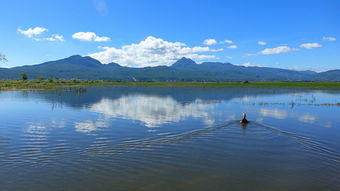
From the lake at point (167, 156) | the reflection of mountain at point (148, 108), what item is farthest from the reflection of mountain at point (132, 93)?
the lake at point (167, 156)

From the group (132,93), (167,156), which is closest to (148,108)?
(167,156)

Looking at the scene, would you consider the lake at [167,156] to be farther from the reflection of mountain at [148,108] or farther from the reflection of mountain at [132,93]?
the reflection of mountain at [132,93]

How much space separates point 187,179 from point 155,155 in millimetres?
4056

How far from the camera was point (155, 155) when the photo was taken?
1662 centimetres

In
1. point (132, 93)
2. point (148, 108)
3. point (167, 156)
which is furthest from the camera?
point (132, 93)

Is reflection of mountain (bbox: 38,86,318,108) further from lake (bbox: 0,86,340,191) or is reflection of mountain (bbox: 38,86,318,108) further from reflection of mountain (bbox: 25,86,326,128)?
lake (bbox: 0,86,340,191)

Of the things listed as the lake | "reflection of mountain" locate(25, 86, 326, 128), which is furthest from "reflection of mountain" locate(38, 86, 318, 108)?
the lake

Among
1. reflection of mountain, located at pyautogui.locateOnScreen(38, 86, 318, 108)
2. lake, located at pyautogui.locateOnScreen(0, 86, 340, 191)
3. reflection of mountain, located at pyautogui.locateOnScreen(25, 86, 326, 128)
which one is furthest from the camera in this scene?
reflection of mountain, located at pyautogui.locateOnScreen(38, 86, 318, 108)

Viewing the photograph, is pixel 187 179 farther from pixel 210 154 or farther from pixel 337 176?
pixel 337 176

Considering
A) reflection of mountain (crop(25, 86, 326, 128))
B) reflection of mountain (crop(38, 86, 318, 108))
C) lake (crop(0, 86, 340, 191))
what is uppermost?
reflection of mountain (crop(38, 86, 318, 108))

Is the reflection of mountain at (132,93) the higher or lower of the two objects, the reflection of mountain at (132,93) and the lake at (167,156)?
the higher

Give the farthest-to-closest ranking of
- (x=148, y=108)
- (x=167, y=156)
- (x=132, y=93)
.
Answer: (x=132, y=93) → (x=148, y=108) → (x=167, y=156)

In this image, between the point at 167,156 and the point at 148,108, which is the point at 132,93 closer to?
the point at 148,108

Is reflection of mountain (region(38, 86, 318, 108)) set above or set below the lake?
above
